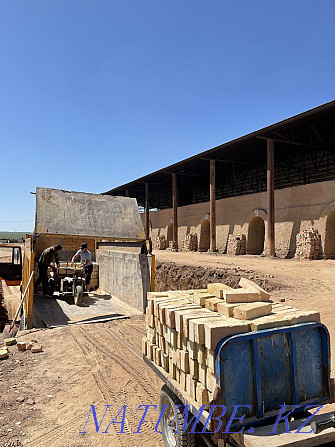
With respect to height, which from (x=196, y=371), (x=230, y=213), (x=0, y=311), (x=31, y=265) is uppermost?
(x=230, y=213)

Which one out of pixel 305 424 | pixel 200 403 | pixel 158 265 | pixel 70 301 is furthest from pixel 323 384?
pixel 158 265

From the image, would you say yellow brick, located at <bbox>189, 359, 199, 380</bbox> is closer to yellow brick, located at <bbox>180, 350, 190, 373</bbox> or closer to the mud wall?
yellow brick, located at <bbox>180, 350, 190, 373</bbox>

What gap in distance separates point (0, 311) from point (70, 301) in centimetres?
315

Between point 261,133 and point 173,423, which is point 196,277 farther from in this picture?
point 173,423

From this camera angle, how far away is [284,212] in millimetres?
20188

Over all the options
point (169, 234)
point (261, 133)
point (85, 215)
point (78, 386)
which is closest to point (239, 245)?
point (261, 133)

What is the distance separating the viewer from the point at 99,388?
175 inches

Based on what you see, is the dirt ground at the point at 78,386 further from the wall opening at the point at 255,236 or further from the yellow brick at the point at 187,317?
the wall opening at the point at 255,236

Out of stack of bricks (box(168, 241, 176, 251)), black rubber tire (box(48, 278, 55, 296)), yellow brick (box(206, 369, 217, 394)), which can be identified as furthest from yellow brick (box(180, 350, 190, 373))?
stack of bricks (box(168, 241, 176, 251))

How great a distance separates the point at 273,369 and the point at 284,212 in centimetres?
1887

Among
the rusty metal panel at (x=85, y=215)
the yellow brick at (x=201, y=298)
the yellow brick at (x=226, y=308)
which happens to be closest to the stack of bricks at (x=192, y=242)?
the rusty metal panel at (x=85, y=215)

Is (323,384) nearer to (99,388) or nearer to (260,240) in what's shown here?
(99,388)

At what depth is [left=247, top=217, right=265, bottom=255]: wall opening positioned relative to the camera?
22.7 m

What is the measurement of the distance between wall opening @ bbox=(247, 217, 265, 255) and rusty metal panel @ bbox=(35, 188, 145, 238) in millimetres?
14134
